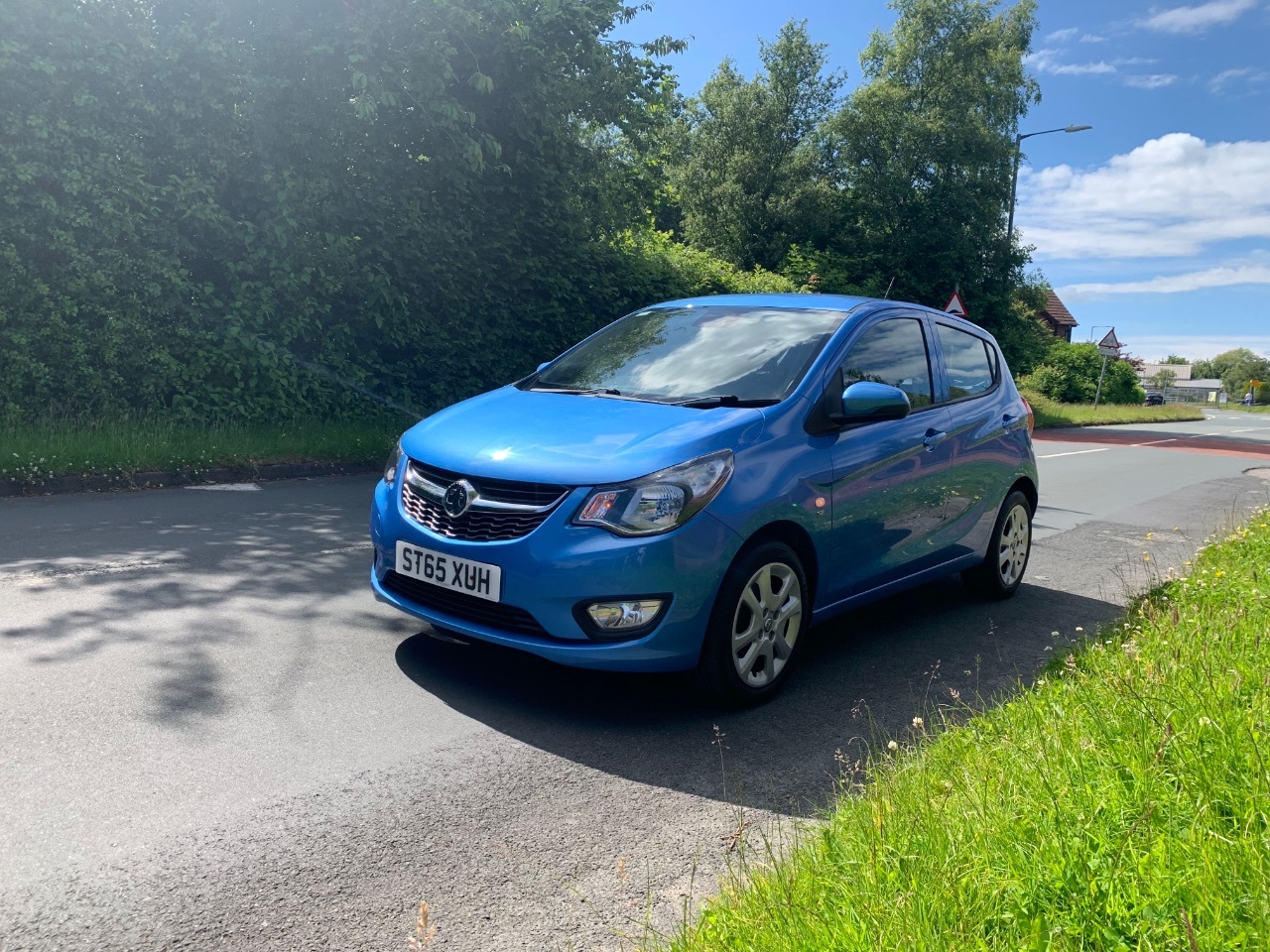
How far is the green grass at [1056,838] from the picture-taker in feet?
7.46

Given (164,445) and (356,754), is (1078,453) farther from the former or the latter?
(356,754)

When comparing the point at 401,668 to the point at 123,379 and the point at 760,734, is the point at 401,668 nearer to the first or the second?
the point at 760,734

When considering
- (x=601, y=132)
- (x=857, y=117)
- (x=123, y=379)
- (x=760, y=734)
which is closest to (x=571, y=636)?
(x=760, y=734)

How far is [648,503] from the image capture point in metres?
4.07

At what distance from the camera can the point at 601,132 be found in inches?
777

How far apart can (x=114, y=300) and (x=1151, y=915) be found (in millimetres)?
11451

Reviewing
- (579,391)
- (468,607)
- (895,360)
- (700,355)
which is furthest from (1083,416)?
(468,607)

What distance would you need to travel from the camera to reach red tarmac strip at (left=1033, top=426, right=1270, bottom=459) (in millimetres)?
24922

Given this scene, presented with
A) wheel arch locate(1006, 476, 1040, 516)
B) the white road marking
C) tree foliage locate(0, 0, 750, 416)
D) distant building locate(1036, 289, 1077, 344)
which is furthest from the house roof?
wheel arch locate(1006, 476, 1040, 516)

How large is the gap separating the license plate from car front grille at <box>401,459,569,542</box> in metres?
0.10

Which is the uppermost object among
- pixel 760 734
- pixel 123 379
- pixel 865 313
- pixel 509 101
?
pixel 509 101

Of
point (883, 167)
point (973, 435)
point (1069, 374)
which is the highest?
point (883, 167)

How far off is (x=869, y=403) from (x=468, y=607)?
2.02 metres

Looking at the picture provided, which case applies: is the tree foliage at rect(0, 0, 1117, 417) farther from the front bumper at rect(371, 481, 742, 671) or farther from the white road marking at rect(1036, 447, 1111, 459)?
the front bumper at rect(371, 481, 742, 671)
